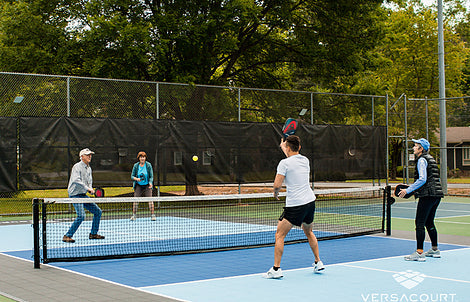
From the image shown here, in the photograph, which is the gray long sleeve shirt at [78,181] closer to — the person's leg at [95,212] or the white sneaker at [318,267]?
the person's leg at [95,212]

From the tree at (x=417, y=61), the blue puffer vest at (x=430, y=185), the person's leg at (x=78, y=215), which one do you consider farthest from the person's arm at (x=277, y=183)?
the tree at (x=417, y=61)

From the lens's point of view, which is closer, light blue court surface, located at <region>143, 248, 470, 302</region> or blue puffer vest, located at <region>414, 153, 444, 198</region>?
light blue court surface, located at <region>143, 248, 470, 302</region>

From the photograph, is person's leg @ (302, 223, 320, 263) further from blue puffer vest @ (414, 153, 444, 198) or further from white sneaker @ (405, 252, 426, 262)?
blue puffer vest @ (414, 153, 444, 198)

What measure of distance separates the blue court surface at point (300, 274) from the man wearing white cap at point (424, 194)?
21cm

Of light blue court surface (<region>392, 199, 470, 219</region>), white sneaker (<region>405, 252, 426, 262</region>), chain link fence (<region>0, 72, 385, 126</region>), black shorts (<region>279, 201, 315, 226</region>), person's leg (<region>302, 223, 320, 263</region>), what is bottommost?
light blue court surface (<region>392, 199, 470, 219</region>)

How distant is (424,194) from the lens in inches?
346

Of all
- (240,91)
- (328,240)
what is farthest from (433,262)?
(240,91)

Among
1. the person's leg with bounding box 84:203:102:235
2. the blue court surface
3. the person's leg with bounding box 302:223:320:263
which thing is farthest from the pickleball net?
the person's leg with bounding box 302:223:320:263

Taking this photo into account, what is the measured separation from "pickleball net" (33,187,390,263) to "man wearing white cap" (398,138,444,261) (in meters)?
2.24

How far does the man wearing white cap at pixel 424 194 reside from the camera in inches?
345

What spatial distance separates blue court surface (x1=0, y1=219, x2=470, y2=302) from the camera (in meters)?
6.54

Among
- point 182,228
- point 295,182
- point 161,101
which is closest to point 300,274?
point 295,182

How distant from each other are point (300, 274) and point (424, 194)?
2.38 metres

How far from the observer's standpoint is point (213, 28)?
62.0 feet
